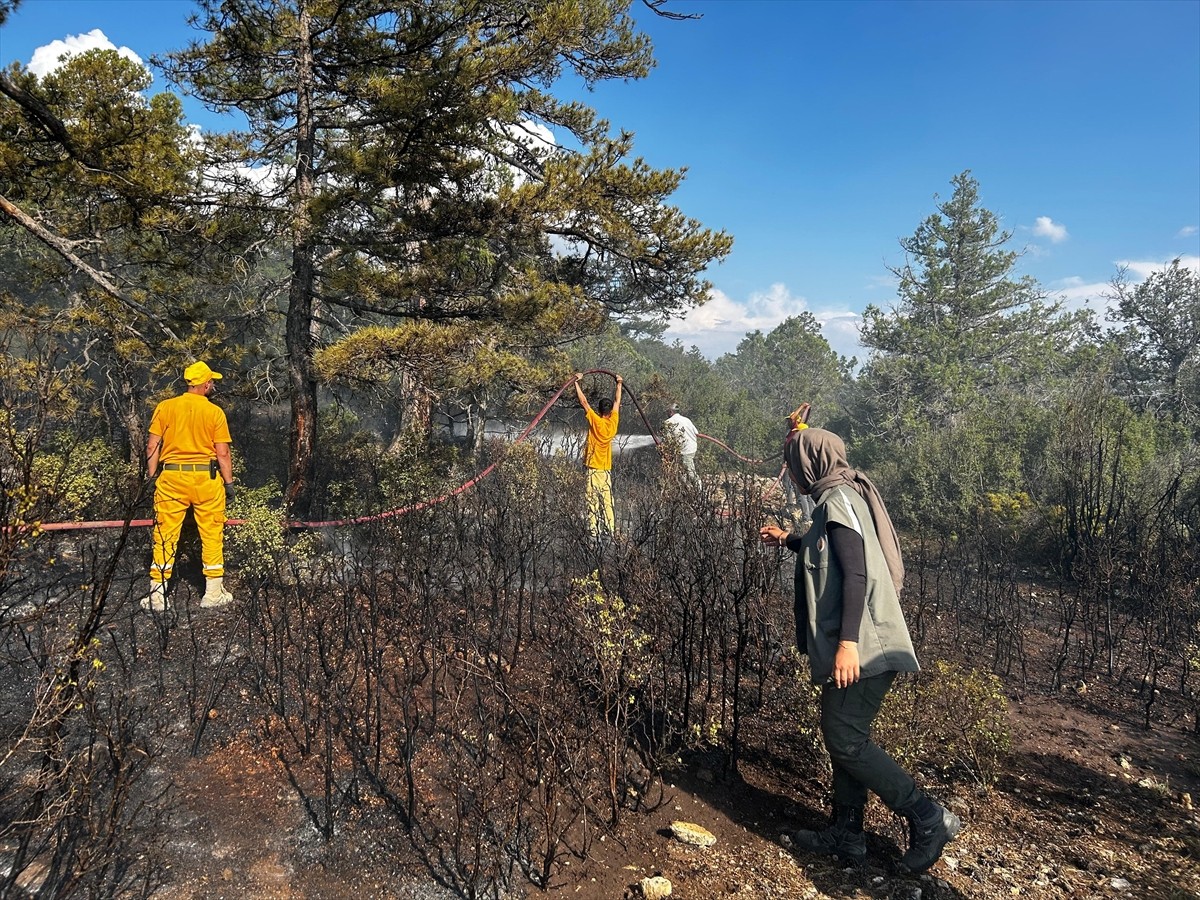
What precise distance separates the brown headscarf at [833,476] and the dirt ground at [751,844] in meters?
1.11

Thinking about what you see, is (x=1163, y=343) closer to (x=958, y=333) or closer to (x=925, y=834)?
(x=958, y=333)

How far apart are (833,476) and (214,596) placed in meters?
4.29

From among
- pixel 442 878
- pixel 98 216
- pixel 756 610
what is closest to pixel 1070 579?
pixel 756 610

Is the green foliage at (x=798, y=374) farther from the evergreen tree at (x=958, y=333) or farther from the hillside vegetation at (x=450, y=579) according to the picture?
the hillside vegetation at (x=450, y=579)

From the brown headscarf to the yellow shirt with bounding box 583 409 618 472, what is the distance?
3.87 meters

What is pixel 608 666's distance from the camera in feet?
9.46

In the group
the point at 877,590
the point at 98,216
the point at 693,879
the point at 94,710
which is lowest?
the point at 693,879

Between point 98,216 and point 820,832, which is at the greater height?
point 98,216

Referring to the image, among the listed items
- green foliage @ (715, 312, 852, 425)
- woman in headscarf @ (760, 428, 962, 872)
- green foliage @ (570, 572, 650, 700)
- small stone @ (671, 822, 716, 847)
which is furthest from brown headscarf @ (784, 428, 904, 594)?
green foliage @ (715, 312, 852, 425)

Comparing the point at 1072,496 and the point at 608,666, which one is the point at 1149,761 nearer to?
the point at 608,666

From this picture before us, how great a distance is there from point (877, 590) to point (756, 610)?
1.23 m

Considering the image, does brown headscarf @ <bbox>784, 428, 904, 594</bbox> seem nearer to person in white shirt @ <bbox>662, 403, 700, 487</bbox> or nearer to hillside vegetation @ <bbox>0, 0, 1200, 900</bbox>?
hillside vegetation @ <bbox>0, 0, 1200, 900</bbox>

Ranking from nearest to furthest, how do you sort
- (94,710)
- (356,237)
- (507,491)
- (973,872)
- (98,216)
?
1. (94,710)
2. (973,872)
3. (98,216)
4. (356,237)
5. (507,491)

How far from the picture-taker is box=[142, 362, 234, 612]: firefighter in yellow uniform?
4258 millimetres
